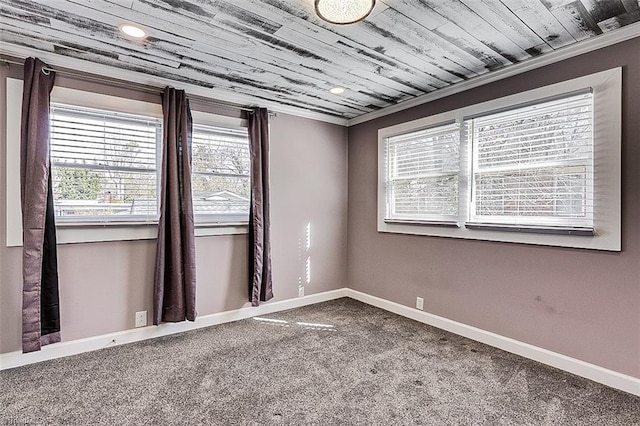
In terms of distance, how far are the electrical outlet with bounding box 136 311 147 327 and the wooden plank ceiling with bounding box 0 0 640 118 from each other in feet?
7.02

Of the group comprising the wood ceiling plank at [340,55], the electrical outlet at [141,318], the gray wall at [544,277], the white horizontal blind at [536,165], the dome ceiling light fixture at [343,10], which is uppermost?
the wood ceiling plank at [340,55]

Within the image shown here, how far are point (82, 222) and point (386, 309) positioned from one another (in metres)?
3.17

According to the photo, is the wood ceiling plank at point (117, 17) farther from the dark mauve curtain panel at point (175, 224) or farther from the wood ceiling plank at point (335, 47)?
the dark mauve curtain panel at point (175, 224)

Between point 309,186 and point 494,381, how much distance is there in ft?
8.90

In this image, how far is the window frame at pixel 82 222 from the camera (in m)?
2.42

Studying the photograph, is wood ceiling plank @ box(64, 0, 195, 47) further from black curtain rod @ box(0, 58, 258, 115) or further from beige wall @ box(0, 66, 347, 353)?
beige wall @ box(0, 66, 347, 353)

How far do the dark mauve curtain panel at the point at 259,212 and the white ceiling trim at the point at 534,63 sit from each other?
4.98ft

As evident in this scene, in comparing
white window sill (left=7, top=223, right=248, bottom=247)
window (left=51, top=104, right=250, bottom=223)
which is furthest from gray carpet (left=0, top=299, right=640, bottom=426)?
window (left=51, top=104, right=250, bottom=223)

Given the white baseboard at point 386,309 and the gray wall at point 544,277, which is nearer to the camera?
the gray wall at point 544,277

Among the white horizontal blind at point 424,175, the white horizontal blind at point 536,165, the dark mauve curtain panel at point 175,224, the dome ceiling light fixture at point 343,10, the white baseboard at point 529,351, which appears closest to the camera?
the dome ceiling light fixture at point 343,10

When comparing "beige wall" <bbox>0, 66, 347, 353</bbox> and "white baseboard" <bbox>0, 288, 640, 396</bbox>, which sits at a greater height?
"beige wall" <bbox>0, 66, 347, 353</bbox>

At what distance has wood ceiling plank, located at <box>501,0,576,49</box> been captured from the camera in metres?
1.93

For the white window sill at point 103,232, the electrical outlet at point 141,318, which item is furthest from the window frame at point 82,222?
the electrical outlet at point 141,318

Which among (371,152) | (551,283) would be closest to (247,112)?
(371,152)
